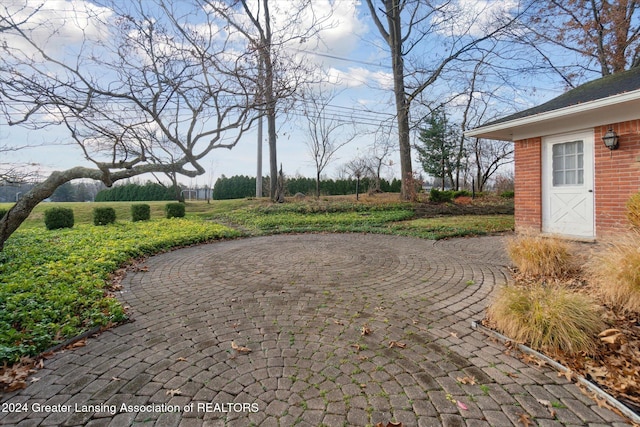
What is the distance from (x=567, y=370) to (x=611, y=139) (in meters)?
5.72

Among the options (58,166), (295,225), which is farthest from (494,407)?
(295,225)

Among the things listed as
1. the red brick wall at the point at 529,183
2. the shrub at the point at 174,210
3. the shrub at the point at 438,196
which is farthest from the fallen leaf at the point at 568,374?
the shrub at the point at 438,196

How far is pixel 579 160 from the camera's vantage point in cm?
641

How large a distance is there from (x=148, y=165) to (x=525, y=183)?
317 inches

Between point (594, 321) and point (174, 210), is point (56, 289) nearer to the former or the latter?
point (594, 321)

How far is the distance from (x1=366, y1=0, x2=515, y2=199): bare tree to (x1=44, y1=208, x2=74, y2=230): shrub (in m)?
13.3

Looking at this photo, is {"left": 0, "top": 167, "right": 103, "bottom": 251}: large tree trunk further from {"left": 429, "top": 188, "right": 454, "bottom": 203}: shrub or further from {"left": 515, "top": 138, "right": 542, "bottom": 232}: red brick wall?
{"left": 429, "top": 188, "right": 454, "bottom": 203}: shrub

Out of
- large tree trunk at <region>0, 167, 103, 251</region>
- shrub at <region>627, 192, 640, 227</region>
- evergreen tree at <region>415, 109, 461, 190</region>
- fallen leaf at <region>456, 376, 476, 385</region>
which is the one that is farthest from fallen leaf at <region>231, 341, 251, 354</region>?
evergreen tree at <region>415, 109, 461, 190</region>

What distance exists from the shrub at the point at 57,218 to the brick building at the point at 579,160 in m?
12.4

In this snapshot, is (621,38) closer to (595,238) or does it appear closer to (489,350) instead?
(595,238)

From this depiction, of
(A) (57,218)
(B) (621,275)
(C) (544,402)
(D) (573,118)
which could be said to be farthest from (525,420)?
(A) (57,218)

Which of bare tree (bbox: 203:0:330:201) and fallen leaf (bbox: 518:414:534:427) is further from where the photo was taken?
bare tree (bbox: 203:0:330:201)

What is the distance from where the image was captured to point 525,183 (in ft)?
23.9

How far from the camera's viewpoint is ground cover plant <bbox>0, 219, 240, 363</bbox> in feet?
8.72
